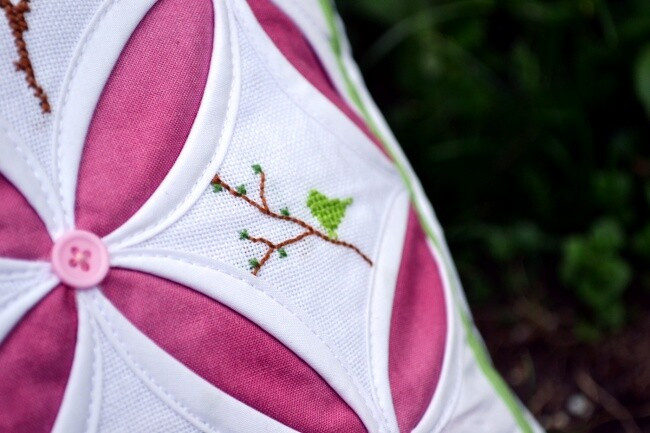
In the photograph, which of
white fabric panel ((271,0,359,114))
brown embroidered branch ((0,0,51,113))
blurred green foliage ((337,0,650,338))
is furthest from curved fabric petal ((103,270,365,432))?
blurred green foliage ((337,0,650,338))

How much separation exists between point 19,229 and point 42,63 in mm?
106

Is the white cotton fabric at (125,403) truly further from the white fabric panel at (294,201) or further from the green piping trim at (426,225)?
the green piping trim at (426,225)

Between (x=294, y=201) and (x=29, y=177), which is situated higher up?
(x=29, y=177)

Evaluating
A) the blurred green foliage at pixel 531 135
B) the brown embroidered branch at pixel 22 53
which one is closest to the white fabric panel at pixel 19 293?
the brown embroidered branch at pixel 22 53

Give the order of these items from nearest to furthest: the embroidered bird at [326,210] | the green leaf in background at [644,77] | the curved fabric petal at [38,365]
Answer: the curved fabric petal at [38,365] → the embroidered bird at [326,210] → the green leaf in background at [644,77]

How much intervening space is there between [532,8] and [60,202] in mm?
673

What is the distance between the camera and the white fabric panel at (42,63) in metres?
0.46

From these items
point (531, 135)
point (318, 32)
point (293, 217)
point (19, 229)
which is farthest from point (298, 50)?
point (531, 135)

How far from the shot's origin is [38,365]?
44 centimetres

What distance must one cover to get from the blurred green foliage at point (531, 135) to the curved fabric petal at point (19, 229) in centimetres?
56

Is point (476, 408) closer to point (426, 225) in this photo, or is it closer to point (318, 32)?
point (426, 225)

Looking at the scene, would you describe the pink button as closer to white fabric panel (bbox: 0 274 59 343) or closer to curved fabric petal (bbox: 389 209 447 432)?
white fabric panel (bbox: 0 274 59 343)

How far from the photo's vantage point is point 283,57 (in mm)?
555

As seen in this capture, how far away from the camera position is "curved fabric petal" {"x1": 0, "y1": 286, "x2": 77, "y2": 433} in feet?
1.42
